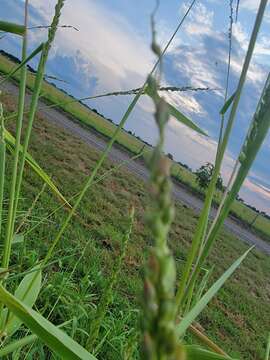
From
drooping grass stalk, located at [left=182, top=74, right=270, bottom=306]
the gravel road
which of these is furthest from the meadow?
the gravel road

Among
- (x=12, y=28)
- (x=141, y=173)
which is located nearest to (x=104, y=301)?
(x=12, y=28)

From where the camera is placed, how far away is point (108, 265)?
7082mm

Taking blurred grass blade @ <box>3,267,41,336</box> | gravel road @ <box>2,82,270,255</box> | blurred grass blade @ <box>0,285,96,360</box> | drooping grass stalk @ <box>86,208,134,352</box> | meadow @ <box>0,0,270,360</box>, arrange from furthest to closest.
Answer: gravel road @ <box>2,82,270,255</box>
blurred grass blade @ <box>3,267,41,336</box>
drooping grass stalk @ <box>86,208,134,352</box>
blurred grass blade @ <box>0,285,96,360</box>
meadow @ <box>0,0,270,360</box>

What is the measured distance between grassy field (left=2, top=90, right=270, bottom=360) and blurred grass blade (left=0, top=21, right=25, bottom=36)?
0.67 m

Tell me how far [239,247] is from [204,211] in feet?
55.4

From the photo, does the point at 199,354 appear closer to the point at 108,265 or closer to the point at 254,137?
the point at 254,137

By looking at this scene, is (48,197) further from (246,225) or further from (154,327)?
(246,225)

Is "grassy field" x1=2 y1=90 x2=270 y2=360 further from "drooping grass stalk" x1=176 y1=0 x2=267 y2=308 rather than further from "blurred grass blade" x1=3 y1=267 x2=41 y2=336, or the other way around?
"blurred grass blade" x1=3 y1=267 x2=41 y2=336

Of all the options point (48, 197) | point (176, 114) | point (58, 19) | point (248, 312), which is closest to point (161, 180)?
point (58, 19)

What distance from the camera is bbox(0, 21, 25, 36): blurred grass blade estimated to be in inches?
36.4

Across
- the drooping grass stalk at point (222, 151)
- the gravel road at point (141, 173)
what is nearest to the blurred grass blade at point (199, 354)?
the drooping grass stalk at point (222, 151)

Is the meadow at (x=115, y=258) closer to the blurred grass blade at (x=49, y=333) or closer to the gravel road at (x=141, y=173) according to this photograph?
the blurred grass blade at (x=49, y=333)

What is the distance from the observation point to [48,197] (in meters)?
8.70

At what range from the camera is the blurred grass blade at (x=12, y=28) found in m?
0.93
